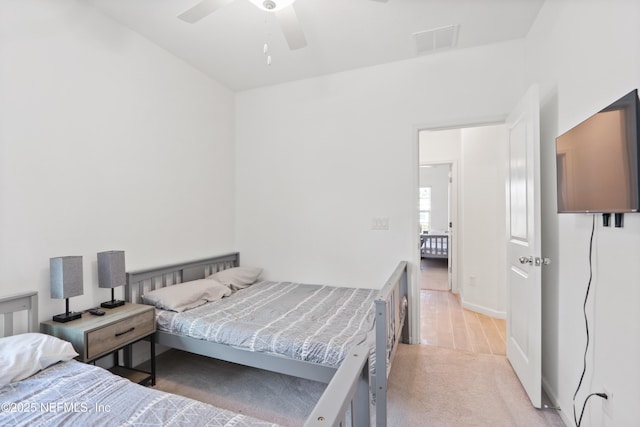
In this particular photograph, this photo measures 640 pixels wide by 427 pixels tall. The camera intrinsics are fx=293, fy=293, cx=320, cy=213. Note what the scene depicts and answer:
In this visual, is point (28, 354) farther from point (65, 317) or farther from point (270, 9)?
point (270, 9)

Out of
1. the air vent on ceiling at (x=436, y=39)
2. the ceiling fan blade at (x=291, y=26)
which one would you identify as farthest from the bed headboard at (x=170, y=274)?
the air vent on ceiling at (x=436, y=39)

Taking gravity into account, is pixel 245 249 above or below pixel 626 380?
above

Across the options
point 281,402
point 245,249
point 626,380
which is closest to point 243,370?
point 281,402

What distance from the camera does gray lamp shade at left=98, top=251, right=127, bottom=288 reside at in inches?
78.3

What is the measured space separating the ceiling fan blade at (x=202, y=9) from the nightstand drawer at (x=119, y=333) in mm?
1857

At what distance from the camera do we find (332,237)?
10.1 feet

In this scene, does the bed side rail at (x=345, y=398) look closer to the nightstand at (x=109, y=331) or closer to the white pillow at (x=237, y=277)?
the nightstand at (x=109, y=331)

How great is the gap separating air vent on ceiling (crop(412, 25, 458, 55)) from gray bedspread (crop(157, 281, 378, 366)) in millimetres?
2227

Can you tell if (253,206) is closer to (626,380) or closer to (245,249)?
(245,249)

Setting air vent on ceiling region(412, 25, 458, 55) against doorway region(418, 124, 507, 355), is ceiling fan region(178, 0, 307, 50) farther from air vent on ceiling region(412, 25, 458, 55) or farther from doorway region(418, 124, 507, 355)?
doorway region(418, 124, 507, 355)

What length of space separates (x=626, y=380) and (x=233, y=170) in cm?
342

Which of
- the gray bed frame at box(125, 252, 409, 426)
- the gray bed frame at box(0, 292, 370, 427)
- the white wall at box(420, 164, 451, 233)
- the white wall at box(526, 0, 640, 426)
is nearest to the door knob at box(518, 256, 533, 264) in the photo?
the white wall at box(526, 0, 640, 426)

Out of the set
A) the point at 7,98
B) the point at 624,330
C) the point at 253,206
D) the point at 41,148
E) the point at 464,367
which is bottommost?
the point at 464,367

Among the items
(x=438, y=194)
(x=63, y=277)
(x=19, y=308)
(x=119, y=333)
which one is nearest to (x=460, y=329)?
(x=119, y=333)
